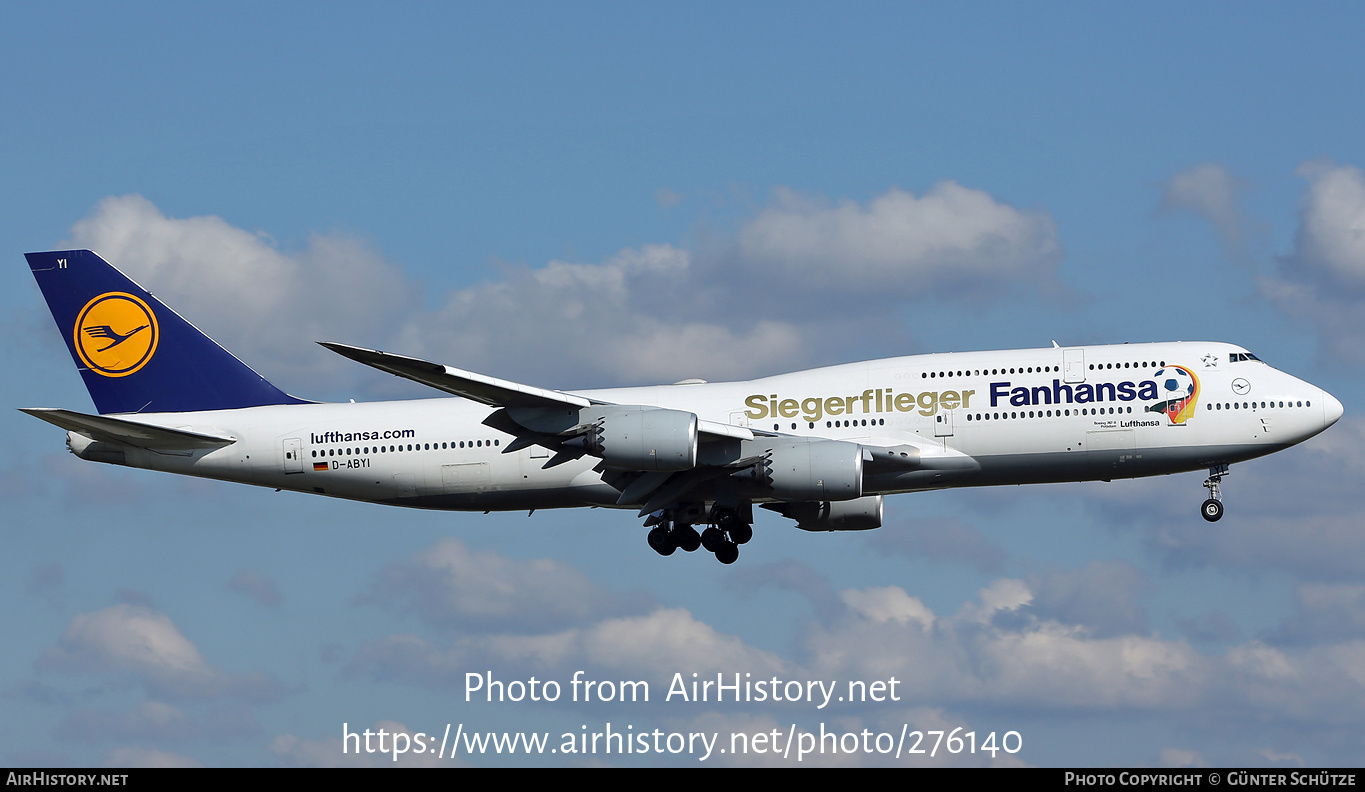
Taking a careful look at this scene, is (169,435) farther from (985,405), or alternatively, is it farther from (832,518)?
(985,405)

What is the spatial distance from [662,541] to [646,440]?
6.77 metres

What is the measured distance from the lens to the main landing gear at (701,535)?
43188mm

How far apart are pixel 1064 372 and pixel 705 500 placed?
10761 millimetres

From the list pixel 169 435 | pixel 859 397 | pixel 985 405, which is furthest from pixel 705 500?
pixel 169 435

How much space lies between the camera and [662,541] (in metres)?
43.8

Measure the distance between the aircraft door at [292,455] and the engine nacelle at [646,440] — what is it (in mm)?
10447

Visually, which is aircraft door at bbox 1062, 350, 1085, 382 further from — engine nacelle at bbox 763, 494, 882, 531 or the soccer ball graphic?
engine nacelle at bbox 763, 494, 882, 531

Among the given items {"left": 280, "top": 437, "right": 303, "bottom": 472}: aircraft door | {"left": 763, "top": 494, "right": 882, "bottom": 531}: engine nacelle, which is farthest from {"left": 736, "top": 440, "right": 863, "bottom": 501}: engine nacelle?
{"left": 280, "top": 437, "right": 303, "bottom": 472}: aircraft door

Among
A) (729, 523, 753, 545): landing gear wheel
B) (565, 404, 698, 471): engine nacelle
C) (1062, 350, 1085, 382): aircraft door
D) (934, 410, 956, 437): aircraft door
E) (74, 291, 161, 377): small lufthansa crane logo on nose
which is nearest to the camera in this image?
(565, 404, 698, 471): engine nacelle

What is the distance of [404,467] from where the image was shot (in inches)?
1704

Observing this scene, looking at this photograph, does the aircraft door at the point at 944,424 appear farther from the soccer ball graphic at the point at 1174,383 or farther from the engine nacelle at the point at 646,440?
the engine nacelle at the point at 646,440

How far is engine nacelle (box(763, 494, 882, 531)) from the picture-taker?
46312 mm

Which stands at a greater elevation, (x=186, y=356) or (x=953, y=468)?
(x=186, y=356)

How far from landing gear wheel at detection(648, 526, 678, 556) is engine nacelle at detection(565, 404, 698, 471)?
593 centimetres
